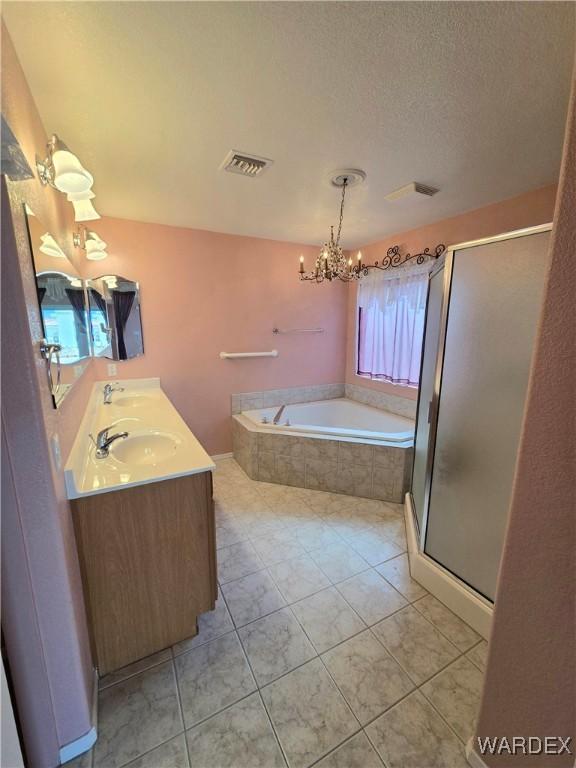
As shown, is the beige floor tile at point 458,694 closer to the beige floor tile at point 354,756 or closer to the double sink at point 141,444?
the beige floor tile at point 354,756

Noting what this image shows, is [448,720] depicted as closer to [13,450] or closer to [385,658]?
[385,658]

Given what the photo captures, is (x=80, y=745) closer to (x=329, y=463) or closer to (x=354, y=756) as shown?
(x=354, y=756)

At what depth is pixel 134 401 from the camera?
2.48 m

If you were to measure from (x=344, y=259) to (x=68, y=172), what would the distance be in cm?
184

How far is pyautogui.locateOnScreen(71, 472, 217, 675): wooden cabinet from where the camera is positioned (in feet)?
4.01

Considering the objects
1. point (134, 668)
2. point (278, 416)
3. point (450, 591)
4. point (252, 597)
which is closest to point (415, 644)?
point (450, 591)

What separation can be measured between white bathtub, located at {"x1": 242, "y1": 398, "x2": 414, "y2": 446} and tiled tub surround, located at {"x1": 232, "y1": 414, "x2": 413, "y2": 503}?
78mm

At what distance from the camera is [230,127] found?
1.46m

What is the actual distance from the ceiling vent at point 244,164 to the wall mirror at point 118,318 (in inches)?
55.4

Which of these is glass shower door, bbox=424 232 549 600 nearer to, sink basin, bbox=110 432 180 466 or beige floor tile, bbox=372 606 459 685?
beige floor tile, bbox=372 606 459 685

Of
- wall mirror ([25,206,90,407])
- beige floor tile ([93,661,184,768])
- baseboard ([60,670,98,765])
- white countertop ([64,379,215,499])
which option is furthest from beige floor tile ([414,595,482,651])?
wall mirror ([25,206,90,407])

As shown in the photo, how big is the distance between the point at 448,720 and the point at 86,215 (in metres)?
2.67

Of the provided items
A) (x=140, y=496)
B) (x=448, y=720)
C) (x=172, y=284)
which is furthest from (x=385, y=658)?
(x=172, y=284)

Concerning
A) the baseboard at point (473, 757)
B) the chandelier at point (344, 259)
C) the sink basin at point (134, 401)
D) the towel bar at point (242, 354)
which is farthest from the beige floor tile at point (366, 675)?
the towel bar at point (242, 354)
